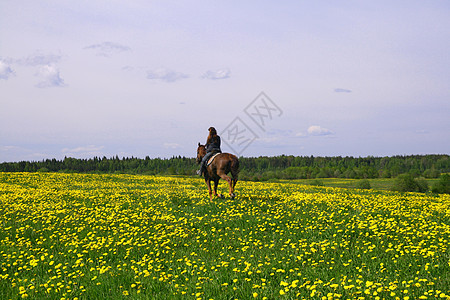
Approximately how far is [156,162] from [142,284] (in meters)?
185

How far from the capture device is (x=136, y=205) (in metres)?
15.2

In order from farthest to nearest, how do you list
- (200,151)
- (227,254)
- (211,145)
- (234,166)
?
(200,151) < (211,145) < (234,166) < (227,254)

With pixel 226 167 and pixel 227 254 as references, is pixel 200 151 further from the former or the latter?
pixel 227 254

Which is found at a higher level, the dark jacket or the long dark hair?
the long dark hair

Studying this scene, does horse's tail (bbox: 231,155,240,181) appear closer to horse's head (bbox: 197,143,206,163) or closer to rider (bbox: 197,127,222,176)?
rider (bbox: 197,127,222,176)

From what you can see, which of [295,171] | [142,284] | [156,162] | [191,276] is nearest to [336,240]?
[191,276]

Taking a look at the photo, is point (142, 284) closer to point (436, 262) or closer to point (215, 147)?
point (436, 262)

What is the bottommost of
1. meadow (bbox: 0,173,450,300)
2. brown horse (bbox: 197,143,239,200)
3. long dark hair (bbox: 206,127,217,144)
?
meadow (bbox: 0,173,450,300)

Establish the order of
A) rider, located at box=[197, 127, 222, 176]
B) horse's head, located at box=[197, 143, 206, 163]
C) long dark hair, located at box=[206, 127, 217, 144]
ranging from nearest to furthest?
rider, located at box=[197, 127, 222, 176], long dark hair, located at box=[206, 127, 217, 144], horse's head, located at box=[197, 143, 206, 163]

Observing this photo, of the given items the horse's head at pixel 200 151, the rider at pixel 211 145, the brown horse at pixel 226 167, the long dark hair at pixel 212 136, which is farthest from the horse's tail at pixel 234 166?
the horse's head at pixel 200 151

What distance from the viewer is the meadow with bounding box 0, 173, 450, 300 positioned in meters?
5.86

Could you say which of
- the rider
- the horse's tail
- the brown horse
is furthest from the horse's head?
the horse's tail

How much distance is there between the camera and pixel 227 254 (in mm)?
7922

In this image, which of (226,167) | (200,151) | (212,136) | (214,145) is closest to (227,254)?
(226,167)
